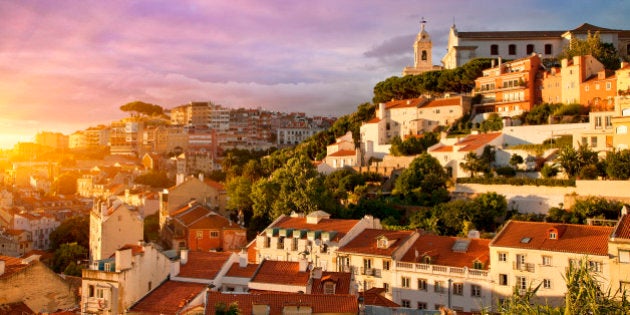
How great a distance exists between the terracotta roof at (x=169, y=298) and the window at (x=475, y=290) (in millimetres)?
15783

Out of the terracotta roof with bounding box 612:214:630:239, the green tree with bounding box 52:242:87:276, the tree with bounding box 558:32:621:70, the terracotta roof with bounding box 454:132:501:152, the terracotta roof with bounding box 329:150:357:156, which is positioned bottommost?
the green tree with bounding box 52:242:87:276

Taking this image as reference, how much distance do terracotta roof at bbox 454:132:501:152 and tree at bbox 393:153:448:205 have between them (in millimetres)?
4004

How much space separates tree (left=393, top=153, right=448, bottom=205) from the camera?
61.8 metres

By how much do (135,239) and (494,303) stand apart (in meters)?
31.4

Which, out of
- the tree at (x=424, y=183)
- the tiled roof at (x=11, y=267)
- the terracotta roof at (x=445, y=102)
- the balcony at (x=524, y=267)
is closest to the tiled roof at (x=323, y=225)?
the balcony at (x=524, y=267)

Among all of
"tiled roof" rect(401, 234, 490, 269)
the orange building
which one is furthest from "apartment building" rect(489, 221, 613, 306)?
the orange building

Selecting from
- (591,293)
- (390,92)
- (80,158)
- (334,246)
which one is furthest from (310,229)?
→ (80,158)

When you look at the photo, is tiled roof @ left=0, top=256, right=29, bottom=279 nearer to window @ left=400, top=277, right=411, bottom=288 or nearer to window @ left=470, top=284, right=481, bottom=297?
window @ left=400, top=277, right=411, bottom=288

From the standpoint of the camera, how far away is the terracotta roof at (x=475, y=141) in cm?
6688

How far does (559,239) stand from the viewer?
121 ft

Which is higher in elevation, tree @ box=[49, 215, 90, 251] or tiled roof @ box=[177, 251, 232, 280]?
tiled roof @ box=[177, 251, 232, 280]

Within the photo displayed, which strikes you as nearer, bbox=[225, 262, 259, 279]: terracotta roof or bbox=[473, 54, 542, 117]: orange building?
bbox=[225, 262, 259, 279]: terracotta roof

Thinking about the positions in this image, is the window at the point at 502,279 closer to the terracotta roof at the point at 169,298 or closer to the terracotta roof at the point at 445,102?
the terracotta roof at the point at 169,298

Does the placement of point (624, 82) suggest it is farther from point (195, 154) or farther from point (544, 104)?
point (195, 154)
